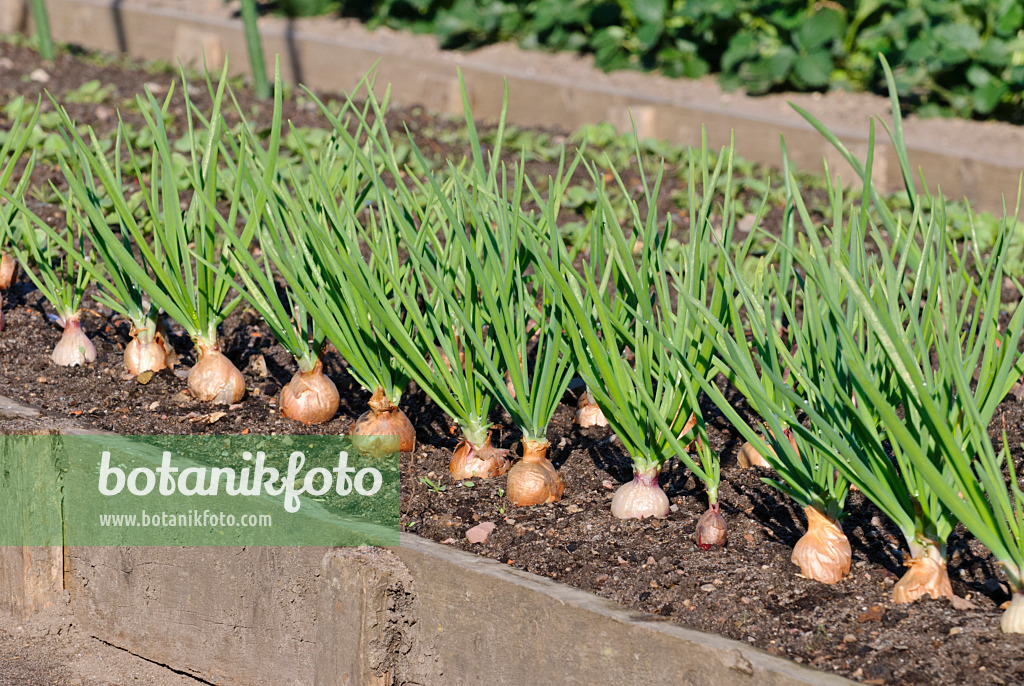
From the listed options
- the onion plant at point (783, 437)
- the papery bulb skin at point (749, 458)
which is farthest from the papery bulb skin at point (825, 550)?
the papery bulb skin at point (749, 458)

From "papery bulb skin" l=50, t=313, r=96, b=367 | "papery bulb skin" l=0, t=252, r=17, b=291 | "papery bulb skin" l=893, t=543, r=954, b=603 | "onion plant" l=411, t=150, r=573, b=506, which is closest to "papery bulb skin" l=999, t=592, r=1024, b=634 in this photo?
"papery bulb skin" l=893, t=543, r=954, b=603

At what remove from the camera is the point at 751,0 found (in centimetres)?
519

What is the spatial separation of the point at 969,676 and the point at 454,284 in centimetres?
113

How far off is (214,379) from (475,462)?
669 mm

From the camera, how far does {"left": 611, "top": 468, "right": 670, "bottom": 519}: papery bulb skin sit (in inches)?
76.7

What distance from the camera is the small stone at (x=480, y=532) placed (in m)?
1.92

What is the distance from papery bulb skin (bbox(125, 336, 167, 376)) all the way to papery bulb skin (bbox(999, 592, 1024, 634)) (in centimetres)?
184

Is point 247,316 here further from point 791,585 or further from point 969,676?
point 969,676

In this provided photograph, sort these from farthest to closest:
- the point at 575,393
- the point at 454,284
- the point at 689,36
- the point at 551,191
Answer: the point at 689,36
the point at 575,393
the point at 454,284
the point at 551,191

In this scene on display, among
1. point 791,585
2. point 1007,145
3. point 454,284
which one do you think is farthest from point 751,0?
point 791,585

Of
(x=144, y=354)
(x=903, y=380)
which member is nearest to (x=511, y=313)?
(x=903, y=380)

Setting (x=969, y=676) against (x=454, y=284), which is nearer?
(x=969, y=676)

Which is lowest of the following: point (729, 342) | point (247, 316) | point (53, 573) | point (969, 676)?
point (53, 573)

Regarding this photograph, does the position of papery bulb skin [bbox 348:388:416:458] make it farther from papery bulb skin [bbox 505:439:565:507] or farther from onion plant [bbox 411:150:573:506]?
papery bulb skin [bbox 505:439:565:507]
